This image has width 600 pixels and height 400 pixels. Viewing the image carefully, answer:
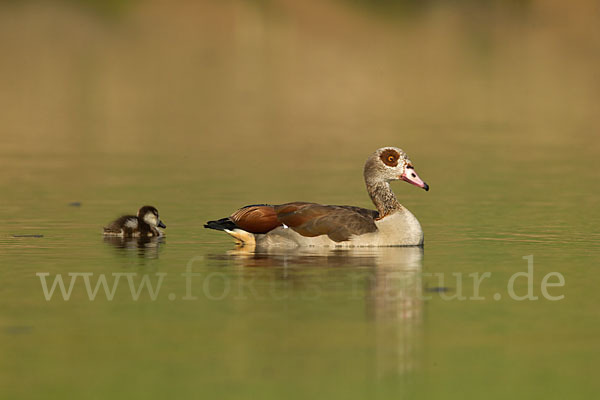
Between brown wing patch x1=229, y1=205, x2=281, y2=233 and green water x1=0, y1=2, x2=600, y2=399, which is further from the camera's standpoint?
brown wing patch x1=229, y1=205, x2=281, y2=233

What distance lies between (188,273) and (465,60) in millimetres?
81221

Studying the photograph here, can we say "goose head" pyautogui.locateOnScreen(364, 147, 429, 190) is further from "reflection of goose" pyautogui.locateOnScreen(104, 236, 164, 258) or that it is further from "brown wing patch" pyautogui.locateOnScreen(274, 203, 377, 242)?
"reflection of goose" pyautogui.locateOnScreen(104, 236, 164, 258)

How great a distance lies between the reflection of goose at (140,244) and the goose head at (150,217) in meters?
0.32

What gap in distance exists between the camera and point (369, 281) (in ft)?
48.1

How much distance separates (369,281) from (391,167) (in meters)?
4.24

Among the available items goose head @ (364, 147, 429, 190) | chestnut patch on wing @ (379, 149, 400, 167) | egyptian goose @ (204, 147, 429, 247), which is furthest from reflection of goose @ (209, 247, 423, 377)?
chestnut patch on wing @ (379, 149, 400, 167)

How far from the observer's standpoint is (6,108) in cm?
5650

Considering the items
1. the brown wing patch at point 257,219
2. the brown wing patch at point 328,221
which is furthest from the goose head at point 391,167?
the brown wing patch at point 257,219

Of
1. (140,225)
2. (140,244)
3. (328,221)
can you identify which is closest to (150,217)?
(140,225)

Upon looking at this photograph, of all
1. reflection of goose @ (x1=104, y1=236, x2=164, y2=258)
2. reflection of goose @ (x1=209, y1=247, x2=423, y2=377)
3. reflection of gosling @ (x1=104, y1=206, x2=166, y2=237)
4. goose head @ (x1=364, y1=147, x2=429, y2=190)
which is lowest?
reflection of goose @ (x1=209, y1=247, x2=423, y2=377)

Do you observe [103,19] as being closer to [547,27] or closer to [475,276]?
[547,27]

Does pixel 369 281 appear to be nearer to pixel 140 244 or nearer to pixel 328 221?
pixel 328 221

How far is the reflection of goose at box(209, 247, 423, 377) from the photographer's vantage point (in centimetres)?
1152

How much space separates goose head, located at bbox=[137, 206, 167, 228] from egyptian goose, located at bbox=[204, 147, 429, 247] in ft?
4.23
